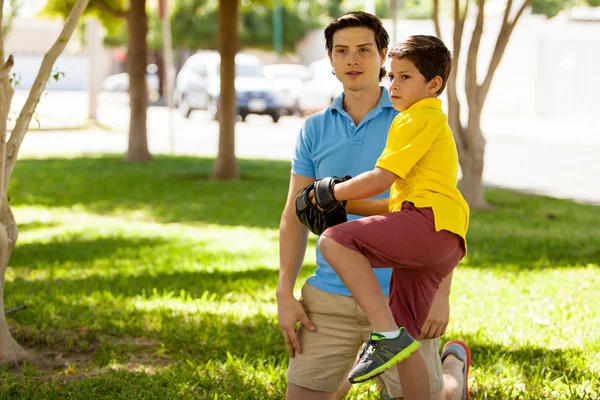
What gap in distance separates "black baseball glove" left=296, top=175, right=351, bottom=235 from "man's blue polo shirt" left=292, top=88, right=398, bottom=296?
0.32m

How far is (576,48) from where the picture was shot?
34406 mm

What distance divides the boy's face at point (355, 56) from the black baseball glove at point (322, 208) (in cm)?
51

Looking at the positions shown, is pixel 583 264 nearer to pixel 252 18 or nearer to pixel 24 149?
pixel 24 149

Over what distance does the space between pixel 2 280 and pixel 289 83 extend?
30.5 metres

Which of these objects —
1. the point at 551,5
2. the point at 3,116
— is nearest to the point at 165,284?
the point at 3,116

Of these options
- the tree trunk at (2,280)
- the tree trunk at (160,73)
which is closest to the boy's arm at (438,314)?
the tree trunk at (2,280)

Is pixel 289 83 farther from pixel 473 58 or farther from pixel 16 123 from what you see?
pixel 16 123

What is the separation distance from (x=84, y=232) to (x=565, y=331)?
562 cm

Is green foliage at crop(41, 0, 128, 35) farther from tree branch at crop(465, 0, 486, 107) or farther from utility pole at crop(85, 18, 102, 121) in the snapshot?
tree branch at crop(465, 0, 486, 107)

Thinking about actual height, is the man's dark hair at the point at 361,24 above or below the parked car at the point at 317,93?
above

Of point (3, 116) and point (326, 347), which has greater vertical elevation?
A: point (3, 116)

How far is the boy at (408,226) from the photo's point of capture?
9.75 feet

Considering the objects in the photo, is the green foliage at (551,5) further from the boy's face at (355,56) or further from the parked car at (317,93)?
the boy's face at (355,56)

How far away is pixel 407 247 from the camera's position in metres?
2.98
